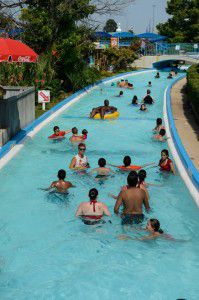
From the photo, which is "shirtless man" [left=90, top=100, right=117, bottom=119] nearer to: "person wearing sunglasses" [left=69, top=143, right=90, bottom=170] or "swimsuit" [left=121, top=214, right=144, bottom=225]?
"person wearing sunglasses" [left=69, top=143, right=90, bottom=170]

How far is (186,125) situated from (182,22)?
5164cm

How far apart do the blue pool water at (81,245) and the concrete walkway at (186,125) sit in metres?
1.30

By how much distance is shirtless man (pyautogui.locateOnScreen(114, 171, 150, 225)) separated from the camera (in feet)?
28.2

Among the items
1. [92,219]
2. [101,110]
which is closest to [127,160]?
[92,219]

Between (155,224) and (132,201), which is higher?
(132,201)

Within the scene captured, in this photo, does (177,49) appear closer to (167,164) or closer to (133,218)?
(167,164)

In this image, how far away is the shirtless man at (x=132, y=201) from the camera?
8.60 metres

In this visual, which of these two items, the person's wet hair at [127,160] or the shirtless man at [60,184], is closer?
the shirtless man at [60,184]

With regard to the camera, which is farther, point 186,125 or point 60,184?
point 186,125

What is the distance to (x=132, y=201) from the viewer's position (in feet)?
28.3

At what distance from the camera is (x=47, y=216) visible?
31.8 ft

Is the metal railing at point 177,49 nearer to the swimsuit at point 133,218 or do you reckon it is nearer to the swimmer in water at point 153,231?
the swimsuit at point 133,218

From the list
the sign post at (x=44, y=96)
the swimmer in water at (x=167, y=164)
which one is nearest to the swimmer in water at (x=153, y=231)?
the swimmer in water at (x=167, y=164)

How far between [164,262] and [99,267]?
1140 mm
